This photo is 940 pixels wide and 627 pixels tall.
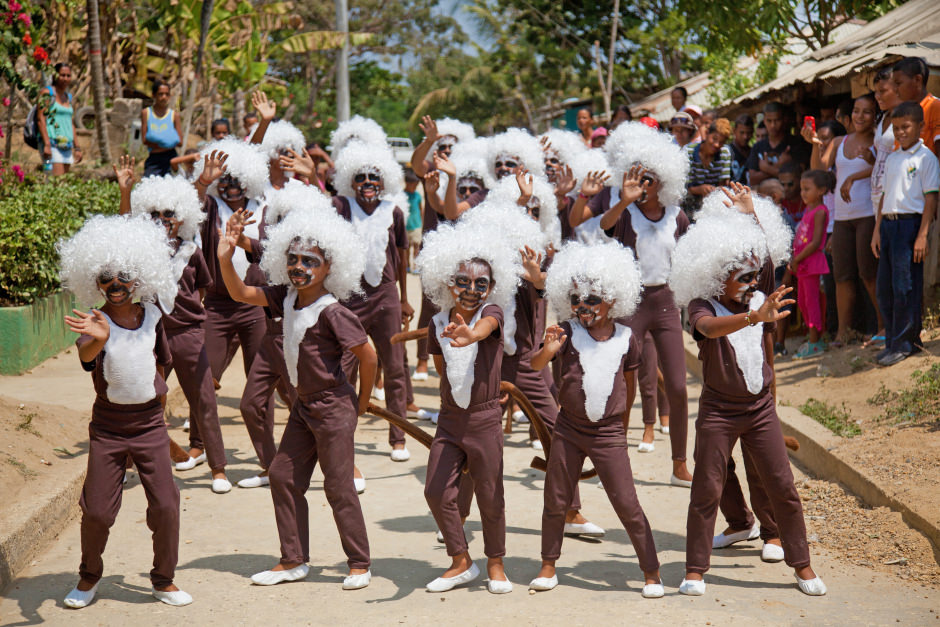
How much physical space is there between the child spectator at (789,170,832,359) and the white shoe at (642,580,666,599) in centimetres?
596

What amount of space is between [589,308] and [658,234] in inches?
78.2

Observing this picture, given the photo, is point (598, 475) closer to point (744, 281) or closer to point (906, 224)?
point (744, 281)

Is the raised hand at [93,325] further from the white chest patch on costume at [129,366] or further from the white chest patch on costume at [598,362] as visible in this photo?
the white chest patch on costume at [598,362]

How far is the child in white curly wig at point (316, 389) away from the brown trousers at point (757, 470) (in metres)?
1.78

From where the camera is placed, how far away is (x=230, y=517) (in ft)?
21.5

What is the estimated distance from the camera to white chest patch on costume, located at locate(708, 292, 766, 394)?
5.23m

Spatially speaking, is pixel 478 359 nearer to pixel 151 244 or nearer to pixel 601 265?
pixel 601 265

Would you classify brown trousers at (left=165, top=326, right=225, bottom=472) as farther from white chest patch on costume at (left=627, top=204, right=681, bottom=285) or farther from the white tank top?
the white tank top

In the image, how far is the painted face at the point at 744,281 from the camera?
17.4 feet

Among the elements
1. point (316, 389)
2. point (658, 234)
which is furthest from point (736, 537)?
point (316, 389)

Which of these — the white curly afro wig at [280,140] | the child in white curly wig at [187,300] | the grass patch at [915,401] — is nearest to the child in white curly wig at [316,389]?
the child in white curly wig at [187,300]

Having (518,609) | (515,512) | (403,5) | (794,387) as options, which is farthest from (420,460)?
(403,5)

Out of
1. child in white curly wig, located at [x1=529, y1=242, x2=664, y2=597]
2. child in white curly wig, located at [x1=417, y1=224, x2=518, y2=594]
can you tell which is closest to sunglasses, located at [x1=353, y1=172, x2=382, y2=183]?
child in white curly wig, located at [x1=417, y1=224, x2=518, y2=594]

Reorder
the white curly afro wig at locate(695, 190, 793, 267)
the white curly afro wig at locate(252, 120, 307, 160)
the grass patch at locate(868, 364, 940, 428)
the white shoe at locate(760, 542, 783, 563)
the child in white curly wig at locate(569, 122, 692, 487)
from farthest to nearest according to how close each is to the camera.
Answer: the white curly afro wig at locate(252, 120, 307, 160) < the grass patch at locate(868, 364, 940, 428) < the child in white curly wig at locate(569, 122, 692, 487) < the white curly afro wig at locate(695, 190, 793, 267) < the white shoe at locate(760, 542, 783, 563)
